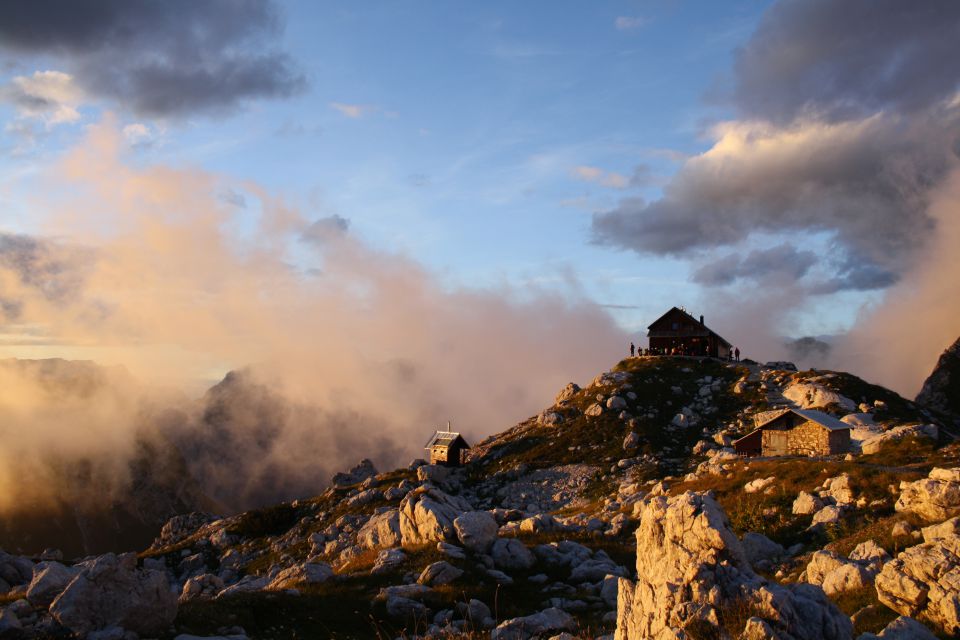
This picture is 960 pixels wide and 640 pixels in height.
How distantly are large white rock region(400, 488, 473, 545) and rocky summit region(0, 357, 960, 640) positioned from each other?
0.37 ft

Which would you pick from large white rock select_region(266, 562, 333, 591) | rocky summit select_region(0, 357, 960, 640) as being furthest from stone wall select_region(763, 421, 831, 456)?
large white rock select_region(266, 562, 333, 591)

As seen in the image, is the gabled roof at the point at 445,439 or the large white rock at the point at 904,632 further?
the gabled roof at the point at 445,439

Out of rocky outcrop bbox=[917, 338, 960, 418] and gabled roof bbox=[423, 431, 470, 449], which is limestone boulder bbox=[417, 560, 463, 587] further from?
rocky outcrop bbox=[917, 338, 960, 418]

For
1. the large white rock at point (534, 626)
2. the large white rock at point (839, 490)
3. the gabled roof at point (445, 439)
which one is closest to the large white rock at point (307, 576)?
the large white rock at point (534, 626)

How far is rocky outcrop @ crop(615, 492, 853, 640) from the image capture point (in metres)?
9.58

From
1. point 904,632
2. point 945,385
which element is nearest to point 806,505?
point 904,632

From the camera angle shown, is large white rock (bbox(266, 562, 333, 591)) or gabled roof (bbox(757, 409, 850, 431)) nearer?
large white rock (bbox(266, 562, 333, 591))

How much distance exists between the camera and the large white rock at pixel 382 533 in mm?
31609

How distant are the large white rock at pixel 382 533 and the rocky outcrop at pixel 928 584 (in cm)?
2242

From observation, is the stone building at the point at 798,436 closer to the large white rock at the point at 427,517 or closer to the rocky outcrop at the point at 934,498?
the rocky outcrop at the point at 934,498

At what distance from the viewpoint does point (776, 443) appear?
60469 millimetres

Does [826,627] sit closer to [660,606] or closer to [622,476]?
[660,606]

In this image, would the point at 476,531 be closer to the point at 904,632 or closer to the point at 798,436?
the point at 904,632

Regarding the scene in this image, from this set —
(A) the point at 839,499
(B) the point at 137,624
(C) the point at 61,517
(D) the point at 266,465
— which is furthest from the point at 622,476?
(D) the point at 266,465
